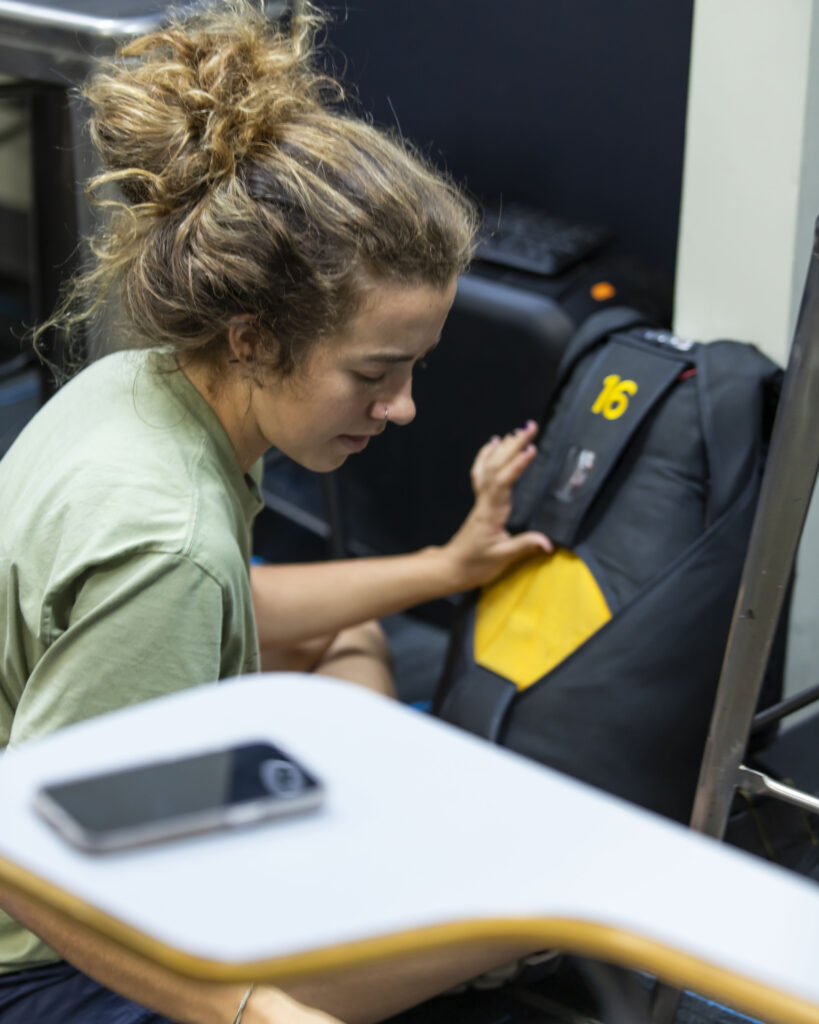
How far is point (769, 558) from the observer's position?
106cm

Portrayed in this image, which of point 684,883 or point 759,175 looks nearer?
point 684,883

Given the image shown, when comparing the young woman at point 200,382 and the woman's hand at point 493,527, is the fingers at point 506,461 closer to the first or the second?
the woman's hand at point 493,527

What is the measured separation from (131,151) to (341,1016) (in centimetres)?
75

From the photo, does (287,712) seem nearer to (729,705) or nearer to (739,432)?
(729,705)

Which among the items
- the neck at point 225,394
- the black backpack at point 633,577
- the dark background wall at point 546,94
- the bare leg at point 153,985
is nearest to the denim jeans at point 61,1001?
the bare leg at point 153,985

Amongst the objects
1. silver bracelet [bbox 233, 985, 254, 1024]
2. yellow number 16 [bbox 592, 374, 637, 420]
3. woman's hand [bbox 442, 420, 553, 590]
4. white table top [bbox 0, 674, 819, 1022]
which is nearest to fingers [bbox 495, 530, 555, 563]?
woman's hand [bbox 442, 420, 553, 590]

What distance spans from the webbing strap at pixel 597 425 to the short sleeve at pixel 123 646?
0.66 m

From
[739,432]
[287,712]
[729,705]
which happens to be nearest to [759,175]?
[739,432]

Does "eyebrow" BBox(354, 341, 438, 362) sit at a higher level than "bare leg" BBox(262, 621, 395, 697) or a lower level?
higher

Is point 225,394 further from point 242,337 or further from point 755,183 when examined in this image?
point 755,183

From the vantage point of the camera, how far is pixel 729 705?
3.65 feet

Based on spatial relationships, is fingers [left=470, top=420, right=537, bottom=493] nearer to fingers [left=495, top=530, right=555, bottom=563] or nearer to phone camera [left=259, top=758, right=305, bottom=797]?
fingers [left=495, top=530, right=555, bottom=563]

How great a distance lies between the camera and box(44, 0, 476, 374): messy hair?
3.25 feet

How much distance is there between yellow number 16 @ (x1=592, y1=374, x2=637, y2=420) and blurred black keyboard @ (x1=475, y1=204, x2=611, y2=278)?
0.28 meters
